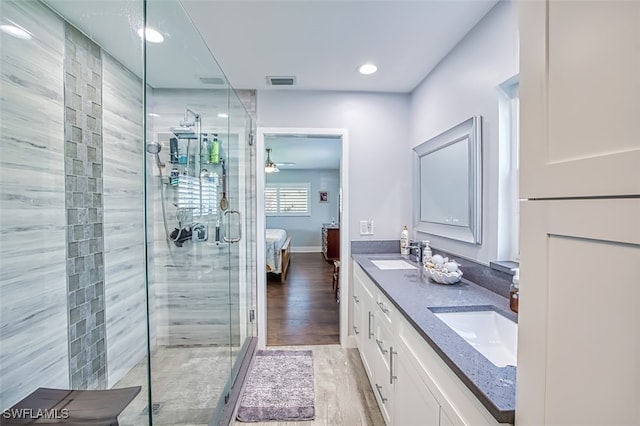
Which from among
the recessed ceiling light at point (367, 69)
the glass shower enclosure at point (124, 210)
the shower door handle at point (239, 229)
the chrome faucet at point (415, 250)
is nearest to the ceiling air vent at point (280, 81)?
the glass shower enclosure at point (124, 210)

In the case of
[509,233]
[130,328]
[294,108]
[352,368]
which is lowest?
[352,368]

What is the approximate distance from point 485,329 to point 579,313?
1.07 metres

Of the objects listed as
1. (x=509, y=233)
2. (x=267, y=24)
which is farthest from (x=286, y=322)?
(x=267, y=24)

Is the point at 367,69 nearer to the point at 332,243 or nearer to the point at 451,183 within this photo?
the point at 451,183

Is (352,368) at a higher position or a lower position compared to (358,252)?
lower

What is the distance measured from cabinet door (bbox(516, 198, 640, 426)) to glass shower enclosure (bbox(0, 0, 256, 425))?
1761 millimetres

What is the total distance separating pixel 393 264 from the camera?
8.64 ft

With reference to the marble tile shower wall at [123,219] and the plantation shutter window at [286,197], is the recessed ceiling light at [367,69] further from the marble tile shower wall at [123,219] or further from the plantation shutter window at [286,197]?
the plantation shutter window at [286,197]

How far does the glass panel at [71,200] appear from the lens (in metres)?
1.54

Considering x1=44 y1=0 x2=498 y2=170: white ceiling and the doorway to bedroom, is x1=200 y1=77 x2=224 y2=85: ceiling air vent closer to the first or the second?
x1=44 y1=0 x2=498 y2=170: white ceiling

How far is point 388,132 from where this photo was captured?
9.93 feet

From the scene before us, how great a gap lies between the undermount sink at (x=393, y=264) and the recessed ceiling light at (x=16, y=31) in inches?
99.9

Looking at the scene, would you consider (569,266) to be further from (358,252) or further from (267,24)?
(358,252)

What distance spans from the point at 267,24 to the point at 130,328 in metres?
2.32
